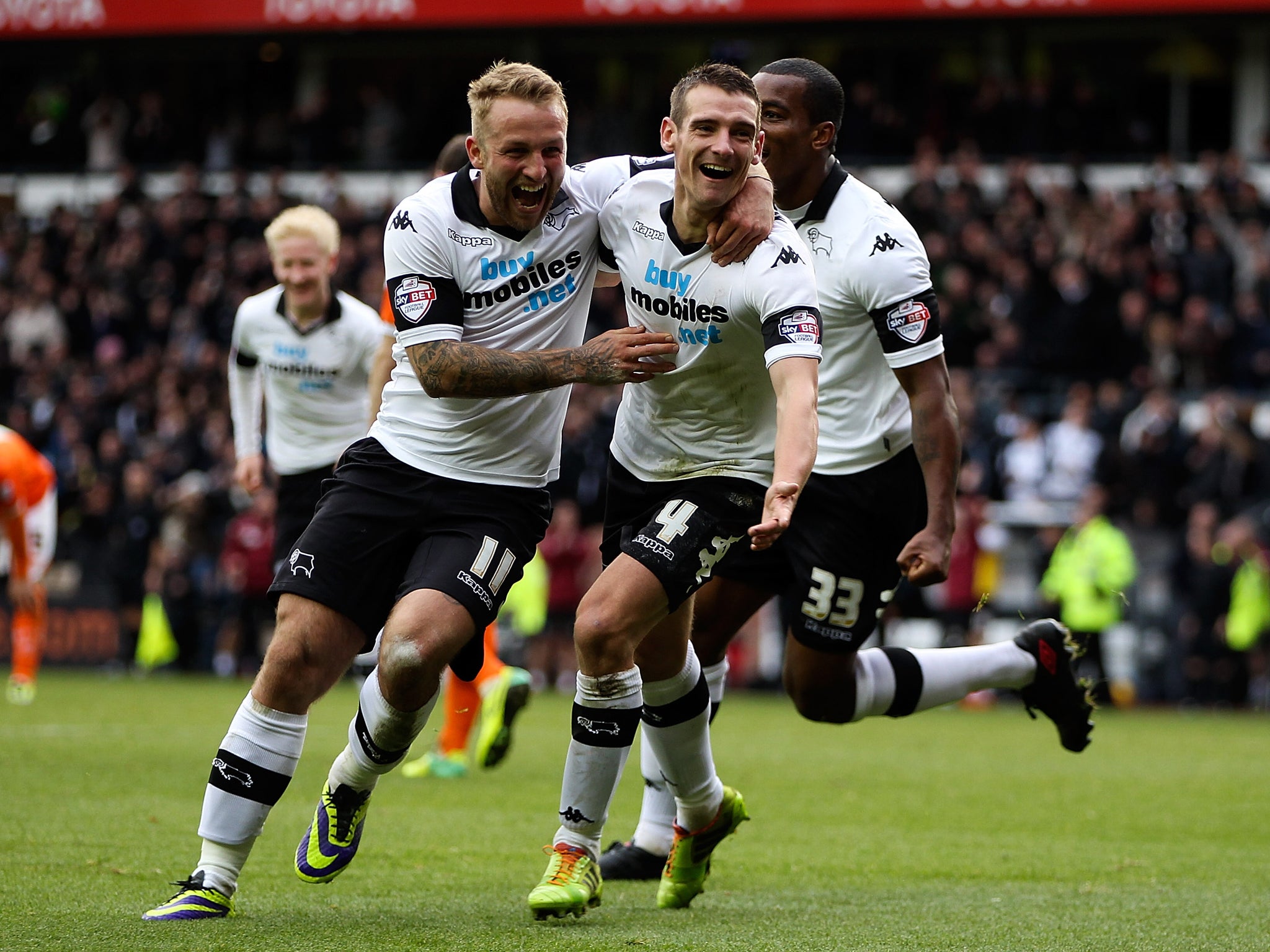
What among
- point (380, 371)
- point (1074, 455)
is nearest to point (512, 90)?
point (380, 371)

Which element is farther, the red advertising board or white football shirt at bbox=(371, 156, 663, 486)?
the red advertising board

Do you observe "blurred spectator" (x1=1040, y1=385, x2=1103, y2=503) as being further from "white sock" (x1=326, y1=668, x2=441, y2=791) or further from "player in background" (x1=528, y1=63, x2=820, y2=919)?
"white sock" (x1=326, y1=668, x2=441, y2=791)

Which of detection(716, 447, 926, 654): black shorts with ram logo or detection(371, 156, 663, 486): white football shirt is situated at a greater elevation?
detection(371, 156, 663, 486): white football shirt

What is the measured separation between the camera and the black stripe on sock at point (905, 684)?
21.6 feet

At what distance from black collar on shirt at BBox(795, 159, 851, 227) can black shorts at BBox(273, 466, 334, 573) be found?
3.54m

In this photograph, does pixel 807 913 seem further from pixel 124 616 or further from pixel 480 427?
pixel 124 616

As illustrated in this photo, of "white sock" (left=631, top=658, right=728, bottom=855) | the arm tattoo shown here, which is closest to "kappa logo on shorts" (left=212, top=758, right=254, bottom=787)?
the arm tattoo

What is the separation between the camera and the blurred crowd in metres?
16.9

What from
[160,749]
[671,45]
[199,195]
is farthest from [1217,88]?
[160,749]

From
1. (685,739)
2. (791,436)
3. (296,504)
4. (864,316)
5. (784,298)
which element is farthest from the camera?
(296,504)

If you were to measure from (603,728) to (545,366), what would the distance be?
111cm

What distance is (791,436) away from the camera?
15.4 feet

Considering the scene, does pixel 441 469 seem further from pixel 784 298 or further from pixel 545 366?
pixel 784 298

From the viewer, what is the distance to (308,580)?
16.3 feet
